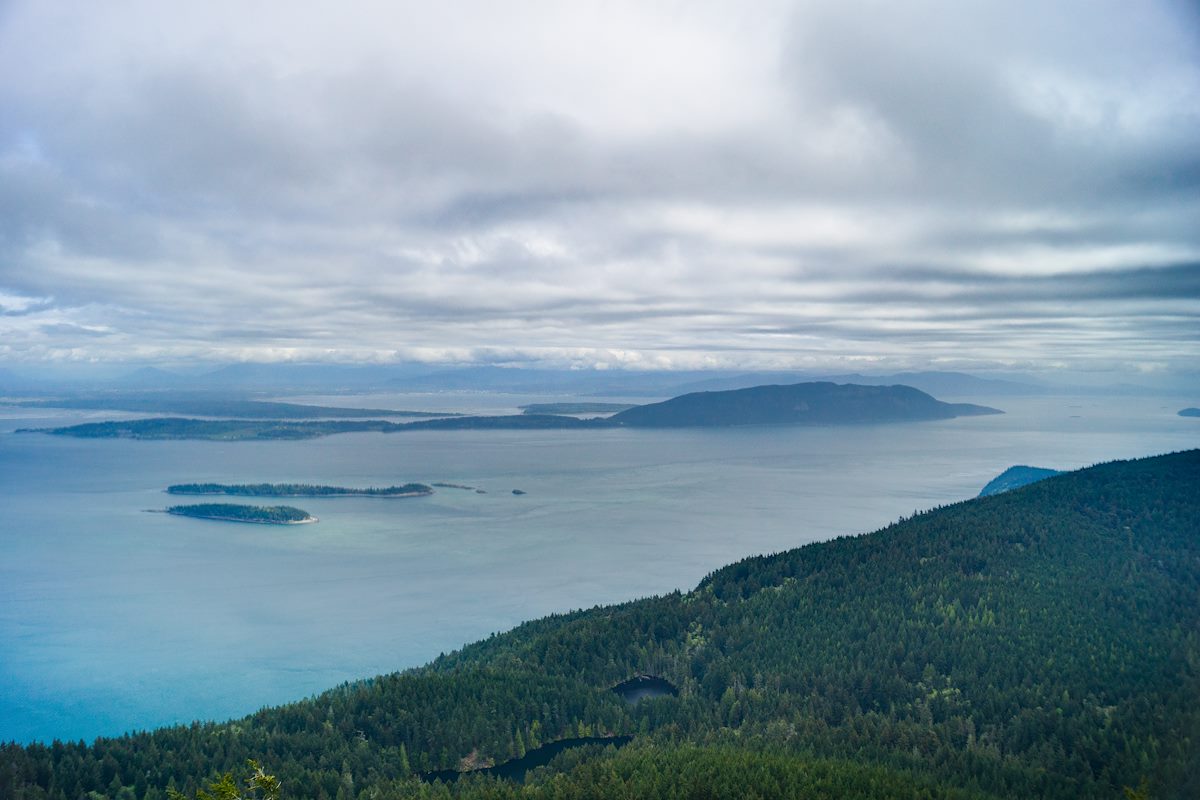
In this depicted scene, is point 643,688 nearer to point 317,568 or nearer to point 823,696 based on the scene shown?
point 823,696

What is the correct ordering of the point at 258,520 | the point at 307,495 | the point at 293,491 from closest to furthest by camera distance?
the point at 258,520 → the point at 307,495 → the point at 293,491

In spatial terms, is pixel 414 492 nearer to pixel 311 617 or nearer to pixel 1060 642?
pixel 311 617

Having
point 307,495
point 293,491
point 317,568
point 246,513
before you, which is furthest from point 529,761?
point 293,491

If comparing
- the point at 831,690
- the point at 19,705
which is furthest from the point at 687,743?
the point at 19,705

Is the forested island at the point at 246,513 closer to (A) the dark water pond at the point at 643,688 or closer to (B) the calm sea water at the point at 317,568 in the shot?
(B) the calm sea water at the point at 317,568

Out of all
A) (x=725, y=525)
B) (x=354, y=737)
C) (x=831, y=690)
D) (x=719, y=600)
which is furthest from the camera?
(x=725, y=525)

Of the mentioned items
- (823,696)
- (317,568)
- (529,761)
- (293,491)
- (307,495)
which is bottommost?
(317,568)

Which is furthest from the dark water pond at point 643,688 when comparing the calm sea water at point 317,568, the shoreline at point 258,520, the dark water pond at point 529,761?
the shoreline at point 258,520
